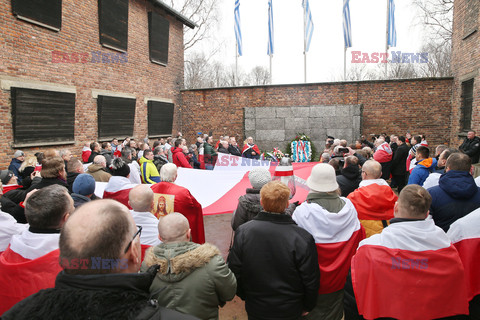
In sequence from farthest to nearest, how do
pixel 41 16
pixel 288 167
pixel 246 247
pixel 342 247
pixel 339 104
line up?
1. pixel 339 104
2. pixel 41 16
3. pixel 288 167
4. pixel 342 247
5. pixel 246 247

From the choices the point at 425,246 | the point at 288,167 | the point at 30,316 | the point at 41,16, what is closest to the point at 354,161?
the point at 288,167

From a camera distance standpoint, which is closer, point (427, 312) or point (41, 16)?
point (427, 312)

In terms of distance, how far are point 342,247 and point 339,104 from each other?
12.7 metres

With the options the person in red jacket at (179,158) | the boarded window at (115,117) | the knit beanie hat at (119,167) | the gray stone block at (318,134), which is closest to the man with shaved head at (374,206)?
the knit beanie hat at (119,167)

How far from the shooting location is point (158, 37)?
14.9 m

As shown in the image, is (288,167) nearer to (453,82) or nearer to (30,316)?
(30,316)

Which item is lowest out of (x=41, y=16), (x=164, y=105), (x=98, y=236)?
(x=98, y=236)

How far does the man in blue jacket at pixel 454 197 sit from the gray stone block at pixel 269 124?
1193cm

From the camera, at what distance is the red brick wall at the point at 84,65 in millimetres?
8328

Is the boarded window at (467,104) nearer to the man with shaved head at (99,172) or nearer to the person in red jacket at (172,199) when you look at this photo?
the person in red jacket at (172,199)

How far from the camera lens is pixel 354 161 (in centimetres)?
458

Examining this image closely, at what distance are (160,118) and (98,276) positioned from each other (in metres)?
15.0

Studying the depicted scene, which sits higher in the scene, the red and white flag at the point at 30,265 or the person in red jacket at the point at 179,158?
the person in red jacket at the point at 179,158

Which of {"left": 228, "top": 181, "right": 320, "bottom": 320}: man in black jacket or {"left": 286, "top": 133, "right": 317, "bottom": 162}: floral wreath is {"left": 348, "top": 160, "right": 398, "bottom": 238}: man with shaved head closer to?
{"left": 228, "top": 181, "right": 320, "bottom": 320}: man in black jacket
